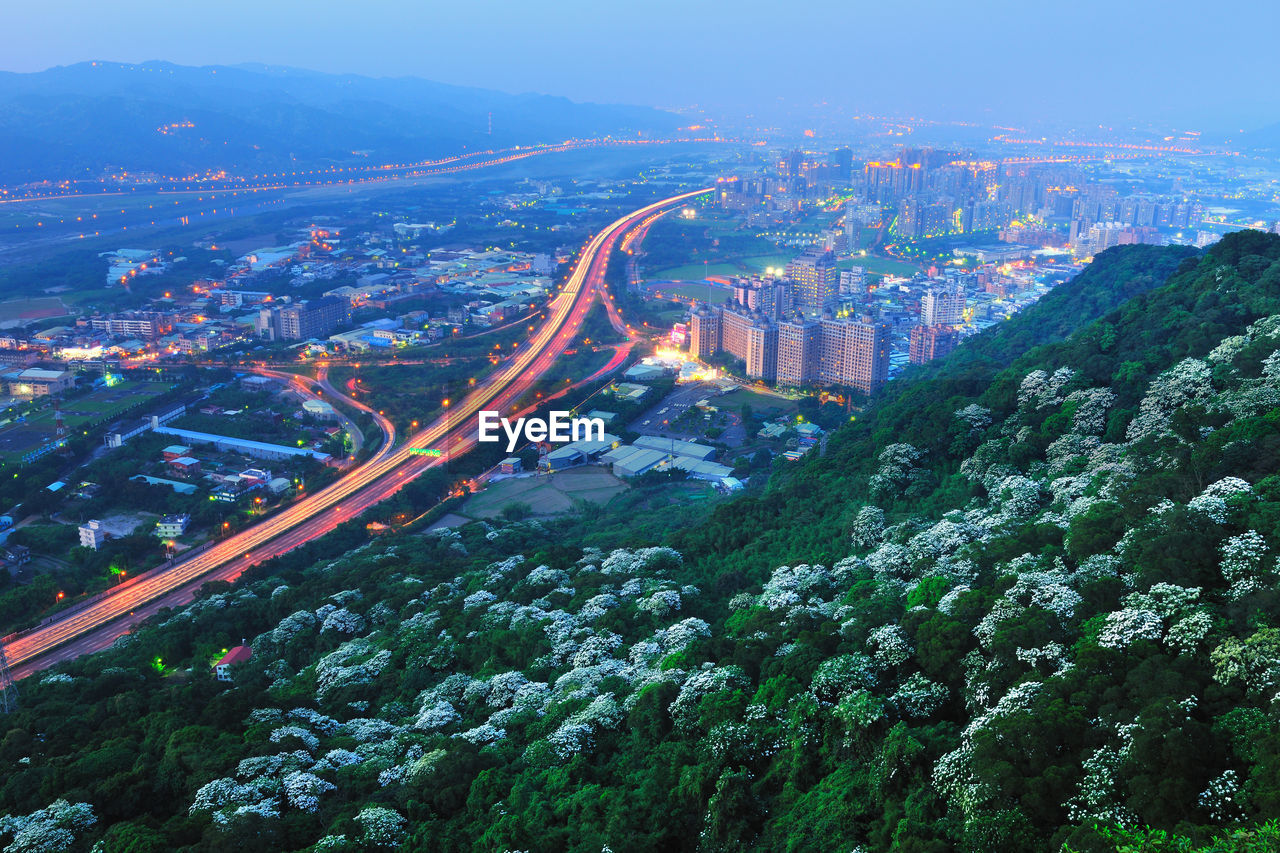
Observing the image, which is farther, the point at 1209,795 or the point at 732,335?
the point at 732,335

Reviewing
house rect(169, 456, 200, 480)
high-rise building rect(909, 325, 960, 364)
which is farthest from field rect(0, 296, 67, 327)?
high-rise building rect(909, 325, 960, 364)

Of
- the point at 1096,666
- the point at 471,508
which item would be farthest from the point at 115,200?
the point at 1096,666

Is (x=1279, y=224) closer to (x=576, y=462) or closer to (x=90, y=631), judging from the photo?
(x=576, y=462)

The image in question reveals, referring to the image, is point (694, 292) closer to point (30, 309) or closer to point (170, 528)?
point (30, 309)

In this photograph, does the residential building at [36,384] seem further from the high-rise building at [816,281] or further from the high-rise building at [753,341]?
the high-rise building at [816,281]

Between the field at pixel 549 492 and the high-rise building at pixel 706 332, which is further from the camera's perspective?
the high-rise building at pixel 706 332

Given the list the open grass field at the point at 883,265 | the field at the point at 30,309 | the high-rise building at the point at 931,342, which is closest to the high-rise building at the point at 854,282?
the open grass field at the point at 883,265

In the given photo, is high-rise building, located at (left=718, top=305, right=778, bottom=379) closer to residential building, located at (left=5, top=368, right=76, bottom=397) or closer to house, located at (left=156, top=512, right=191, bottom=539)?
house, located at (left=156, top=512, right=191, bottom=539)
